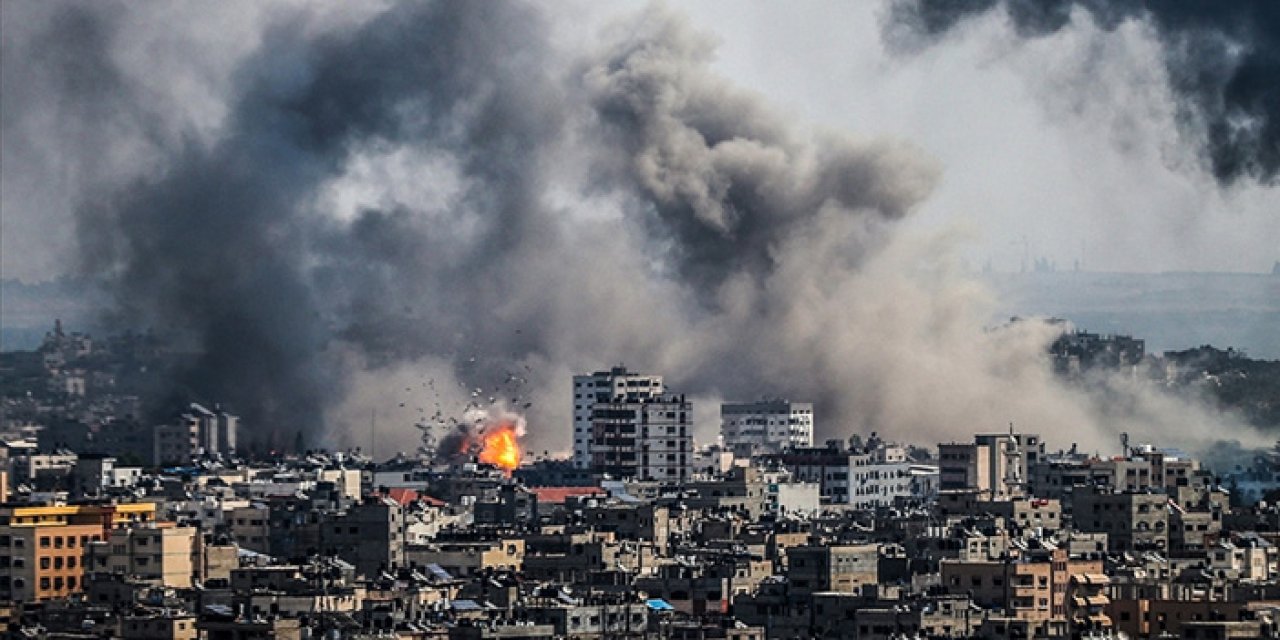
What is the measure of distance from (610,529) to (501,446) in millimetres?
35830

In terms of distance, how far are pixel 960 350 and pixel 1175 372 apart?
8.36 meters

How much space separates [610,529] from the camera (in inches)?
3447

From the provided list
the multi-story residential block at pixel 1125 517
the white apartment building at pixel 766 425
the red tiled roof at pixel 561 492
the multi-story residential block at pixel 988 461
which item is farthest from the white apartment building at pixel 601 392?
the multi-story residential block at pixel 1125 517

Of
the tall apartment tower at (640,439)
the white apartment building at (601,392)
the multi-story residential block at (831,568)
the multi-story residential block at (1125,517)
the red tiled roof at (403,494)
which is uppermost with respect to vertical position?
the white apartment building at (601,392)

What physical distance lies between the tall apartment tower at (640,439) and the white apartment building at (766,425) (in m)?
6.95

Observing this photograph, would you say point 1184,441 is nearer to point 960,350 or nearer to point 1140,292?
point 960,350

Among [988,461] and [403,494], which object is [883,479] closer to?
[988,461]

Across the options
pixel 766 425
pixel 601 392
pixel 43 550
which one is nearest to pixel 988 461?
pixel 601 392

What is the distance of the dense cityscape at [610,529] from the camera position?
6538 cm

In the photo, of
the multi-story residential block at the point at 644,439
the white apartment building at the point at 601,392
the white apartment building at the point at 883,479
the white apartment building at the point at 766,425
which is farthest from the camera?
the white apartment building at the point at 766,425

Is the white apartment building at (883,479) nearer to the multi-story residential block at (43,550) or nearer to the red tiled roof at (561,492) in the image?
the red tiled roof at (561,492)

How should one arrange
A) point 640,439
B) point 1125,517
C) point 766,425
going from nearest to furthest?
1. point 1125,517
2. point 640,439
3. point 766,425

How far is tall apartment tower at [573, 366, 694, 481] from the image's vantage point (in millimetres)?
114312

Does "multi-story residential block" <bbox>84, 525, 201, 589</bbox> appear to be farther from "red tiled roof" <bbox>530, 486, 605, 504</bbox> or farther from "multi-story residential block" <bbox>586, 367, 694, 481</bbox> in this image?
"multi-story residential block" <bbox>586, 367, 694, 481</bbox>
